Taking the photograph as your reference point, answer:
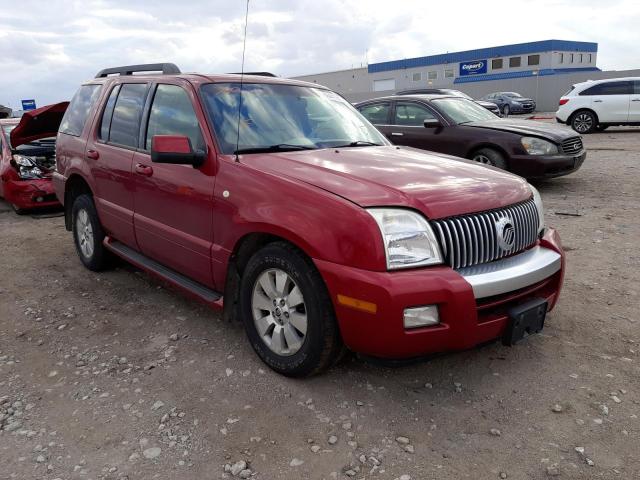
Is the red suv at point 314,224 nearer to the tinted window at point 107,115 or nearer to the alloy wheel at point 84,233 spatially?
the tinted window at point 107,115

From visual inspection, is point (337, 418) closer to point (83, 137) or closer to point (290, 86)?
point (290, 86)

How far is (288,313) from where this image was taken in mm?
2994

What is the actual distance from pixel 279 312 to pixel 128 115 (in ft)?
7.73

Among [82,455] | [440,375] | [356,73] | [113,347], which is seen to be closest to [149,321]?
[113,347]

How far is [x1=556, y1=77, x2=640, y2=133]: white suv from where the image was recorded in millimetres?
16359

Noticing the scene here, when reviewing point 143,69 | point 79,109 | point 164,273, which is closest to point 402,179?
point 164,273

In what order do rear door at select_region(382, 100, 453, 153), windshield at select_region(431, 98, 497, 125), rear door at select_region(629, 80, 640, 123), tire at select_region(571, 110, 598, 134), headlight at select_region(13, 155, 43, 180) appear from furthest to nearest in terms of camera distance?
1. tire at select_region(571, 110, 598, 134)
2. rear door at select_region(629, 80, 640, 123)
3. windshield at select_region(431, 98, 497, 125)
4. rear door at select_region(382, 100, 453, 153)
5. headlight at select_region(13, 155, 43, 180)

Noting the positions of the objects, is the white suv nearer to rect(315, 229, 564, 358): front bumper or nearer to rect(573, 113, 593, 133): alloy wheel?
rect(573, 113, 593, 133): alloy wheel

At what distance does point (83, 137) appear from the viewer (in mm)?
4922

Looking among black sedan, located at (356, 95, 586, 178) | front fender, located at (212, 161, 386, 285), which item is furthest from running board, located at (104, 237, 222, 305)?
black sedan, located at (356, 95, 586, 178)

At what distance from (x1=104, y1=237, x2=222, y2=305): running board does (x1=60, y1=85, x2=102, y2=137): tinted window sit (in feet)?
3.85

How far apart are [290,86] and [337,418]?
2475 mm

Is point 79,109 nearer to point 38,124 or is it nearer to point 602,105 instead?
point 38,124

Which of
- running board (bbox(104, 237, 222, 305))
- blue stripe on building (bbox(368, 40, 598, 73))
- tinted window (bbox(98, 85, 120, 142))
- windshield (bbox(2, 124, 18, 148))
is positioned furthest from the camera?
blue stripe on building (bbox(368, 40, 598, 73))
